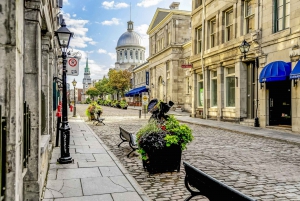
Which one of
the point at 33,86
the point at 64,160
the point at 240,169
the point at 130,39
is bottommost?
the point at 240,169

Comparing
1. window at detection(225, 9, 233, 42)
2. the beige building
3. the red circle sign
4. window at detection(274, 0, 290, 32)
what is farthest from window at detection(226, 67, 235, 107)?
the red circle sign

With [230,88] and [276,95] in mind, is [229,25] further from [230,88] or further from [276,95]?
[276,95]

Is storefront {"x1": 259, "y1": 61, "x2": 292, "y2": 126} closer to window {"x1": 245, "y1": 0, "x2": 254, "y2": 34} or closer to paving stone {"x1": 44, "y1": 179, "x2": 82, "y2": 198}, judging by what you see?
window {"x1": 245, "y1": 0, "x2": 254, "y2": 34}

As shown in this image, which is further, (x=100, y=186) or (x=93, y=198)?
(x=100, y=186)

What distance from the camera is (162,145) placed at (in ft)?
20.8

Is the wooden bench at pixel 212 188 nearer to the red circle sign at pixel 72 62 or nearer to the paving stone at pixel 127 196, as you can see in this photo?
the paving stone at pixel 127 196

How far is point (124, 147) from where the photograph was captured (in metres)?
10.3

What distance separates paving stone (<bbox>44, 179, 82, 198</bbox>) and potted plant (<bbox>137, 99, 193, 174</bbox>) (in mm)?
1600

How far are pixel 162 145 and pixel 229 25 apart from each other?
15.5 metres

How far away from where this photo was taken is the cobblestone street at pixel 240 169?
5.25 m

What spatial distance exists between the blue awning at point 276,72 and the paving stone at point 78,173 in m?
10.1

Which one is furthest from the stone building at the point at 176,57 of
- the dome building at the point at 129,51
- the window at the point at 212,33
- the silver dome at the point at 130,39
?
the silver dome at the point at 130,39

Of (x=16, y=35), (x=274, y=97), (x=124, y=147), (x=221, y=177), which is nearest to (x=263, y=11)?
(x=274, y=97)

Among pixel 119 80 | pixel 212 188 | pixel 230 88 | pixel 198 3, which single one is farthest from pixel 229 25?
pixel 119 80
